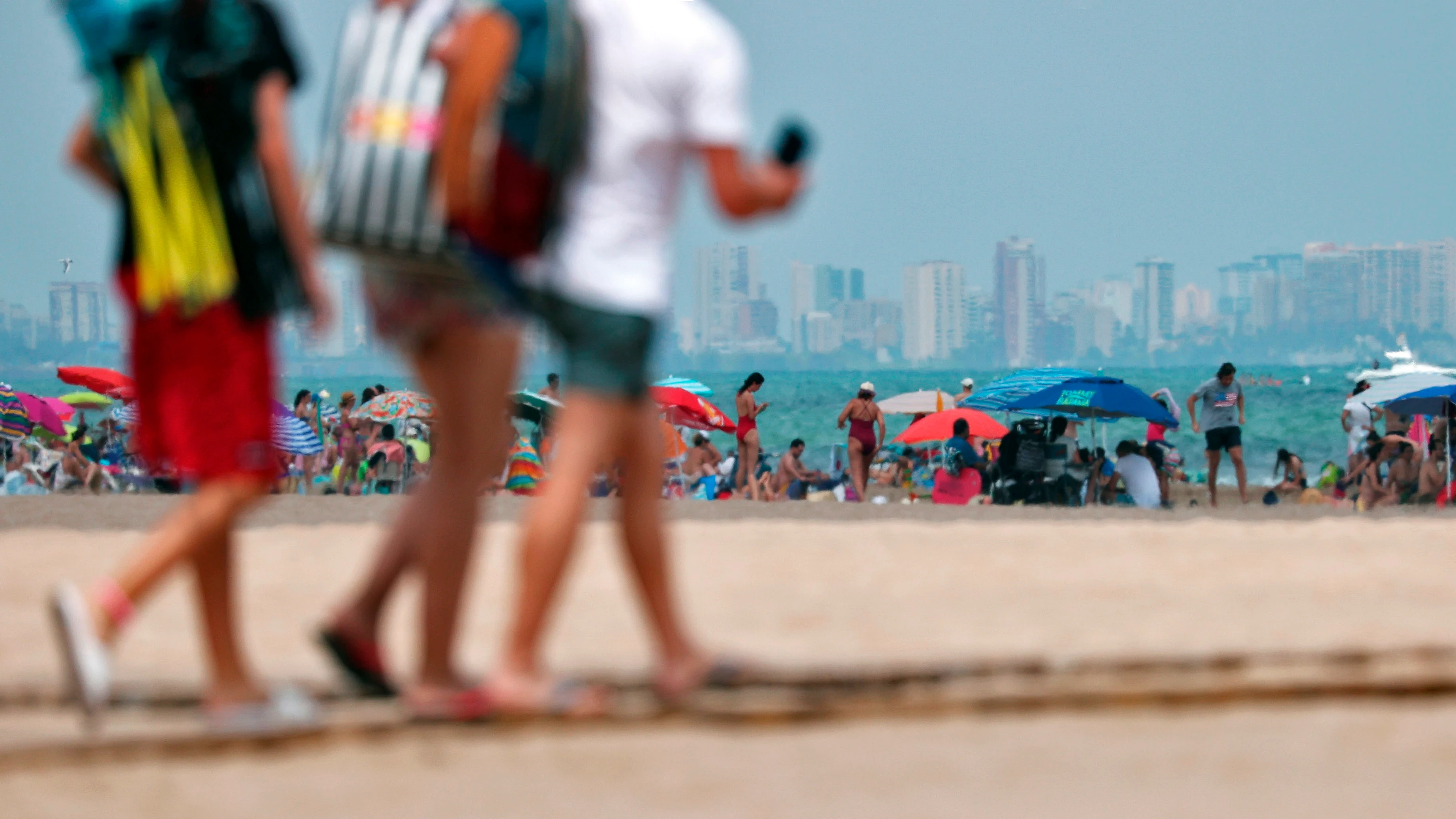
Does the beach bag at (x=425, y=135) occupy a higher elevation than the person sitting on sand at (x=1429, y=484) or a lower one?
higher

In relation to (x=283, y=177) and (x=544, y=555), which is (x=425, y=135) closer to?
(x=283, y=177)

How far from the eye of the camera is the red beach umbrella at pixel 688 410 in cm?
1977

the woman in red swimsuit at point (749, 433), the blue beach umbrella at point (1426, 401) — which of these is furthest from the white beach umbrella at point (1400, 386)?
the woman in red swimsuit at point (749, 433)

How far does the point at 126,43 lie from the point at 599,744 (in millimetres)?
1589

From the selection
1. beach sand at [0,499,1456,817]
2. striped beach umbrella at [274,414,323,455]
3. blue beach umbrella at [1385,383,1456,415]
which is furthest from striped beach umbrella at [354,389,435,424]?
blue beach umbrella at [1385,383,1456,415]

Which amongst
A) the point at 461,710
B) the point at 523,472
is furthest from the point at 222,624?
the point at 523,472

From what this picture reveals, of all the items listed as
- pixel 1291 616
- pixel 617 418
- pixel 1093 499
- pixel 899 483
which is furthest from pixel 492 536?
pixel 899 483

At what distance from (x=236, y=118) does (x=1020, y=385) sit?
15.7 metres

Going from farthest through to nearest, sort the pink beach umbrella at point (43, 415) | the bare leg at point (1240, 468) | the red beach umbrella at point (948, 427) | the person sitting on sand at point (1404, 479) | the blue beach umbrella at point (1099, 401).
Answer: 1. the pink beach umbrella at point (43, 415)
2. the red beach umbrella at point (948, 427)
3. the blue beach umbrella at point (1099, 401)
4. the bare leg at point (1240, 468)
5. the person sitting on sand at point (1404, 479)

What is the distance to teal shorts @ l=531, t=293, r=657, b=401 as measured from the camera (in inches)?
139

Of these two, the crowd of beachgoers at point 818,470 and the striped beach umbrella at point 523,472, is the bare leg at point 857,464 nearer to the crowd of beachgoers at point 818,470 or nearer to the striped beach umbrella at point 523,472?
the crowd of beachgoers at point 818,470

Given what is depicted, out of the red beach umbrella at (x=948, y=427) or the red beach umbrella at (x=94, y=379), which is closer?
the red beach umbrella at (x=948, y=427)

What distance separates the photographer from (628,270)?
356 centimetres

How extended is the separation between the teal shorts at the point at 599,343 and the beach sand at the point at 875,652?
0.68 m
